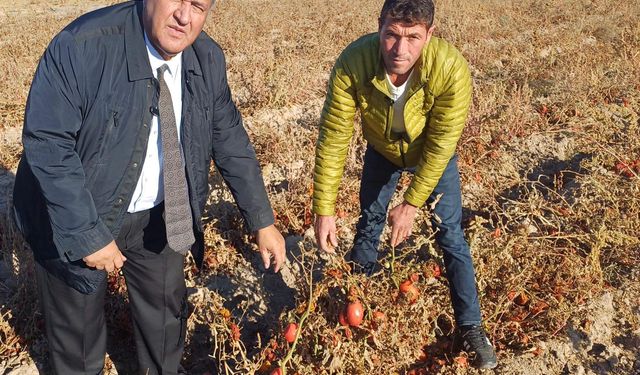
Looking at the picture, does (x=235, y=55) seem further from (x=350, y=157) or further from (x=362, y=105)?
(x=362, y=105)

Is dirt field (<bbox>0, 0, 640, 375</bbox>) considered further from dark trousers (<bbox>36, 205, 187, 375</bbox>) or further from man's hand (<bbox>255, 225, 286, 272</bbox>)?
dark trousers (<bbox>36, 205, 187, 375</bbox>)

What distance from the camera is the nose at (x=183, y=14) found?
1780 millimetres

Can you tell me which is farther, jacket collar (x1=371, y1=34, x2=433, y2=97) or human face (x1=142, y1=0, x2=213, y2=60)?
jacket collar (x1=371, y1=34, x2=433, y2=97)

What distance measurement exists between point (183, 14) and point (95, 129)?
47 cm

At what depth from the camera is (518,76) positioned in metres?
6.38

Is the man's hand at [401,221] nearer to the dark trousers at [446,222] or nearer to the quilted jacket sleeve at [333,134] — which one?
the dark trousers at [446,222]

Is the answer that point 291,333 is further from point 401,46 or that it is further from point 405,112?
point 401,46

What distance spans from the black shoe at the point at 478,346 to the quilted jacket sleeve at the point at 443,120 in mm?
697

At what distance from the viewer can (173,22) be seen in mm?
1792

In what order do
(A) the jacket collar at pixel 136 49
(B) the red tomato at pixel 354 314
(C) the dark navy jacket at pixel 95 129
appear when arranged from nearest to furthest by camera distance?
(C) the dark navy jacket at pixel 95 129, (A) the jacket collar at pixel 136 49, (B) the red tomato at pixel 354 314

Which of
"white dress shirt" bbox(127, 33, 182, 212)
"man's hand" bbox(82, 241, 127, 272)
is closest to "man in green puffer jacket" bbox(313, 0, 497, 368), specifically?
"white dress shirt" bbox(127, 33, 182, 212)

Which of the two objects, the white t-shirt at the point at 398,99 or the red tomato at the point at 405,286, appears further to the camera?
the red tomato at the point at 405,286

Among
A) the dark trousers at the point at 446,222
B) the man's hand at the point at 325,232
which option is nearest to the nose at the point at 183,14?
the man's hand at the point at 325,232

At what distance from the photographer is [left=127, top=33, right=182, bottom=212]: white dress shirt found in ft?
6.32
